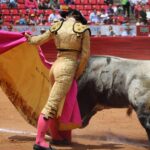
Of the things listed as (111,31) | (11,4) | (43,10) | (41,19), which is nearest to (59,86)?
(111,31)

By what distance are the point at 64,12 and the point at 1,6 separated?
13690mm

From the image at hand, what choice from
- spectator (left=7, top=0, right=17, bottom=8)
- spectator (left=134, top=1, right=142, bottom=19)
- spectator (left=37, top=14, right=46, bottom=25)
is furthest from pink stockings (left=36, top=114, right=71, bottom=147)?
spectator (left=7, top=0, right=17, bottom=8)

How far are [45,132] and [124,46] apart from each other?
9085mm

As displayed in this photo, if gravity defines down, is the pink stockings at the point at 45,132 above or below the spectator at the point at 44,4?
below

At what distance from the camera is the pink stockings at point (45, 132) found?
4664 millimetres

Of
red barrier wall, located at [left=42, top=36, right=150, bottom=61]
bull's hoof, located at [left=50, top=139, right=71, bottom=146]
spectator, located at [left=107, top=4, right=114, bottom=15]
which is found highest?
spectator, located at [left=107, top=4, right=114, bottom=15]

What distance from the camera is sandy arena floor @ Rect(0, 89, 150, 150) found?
5.28 metres

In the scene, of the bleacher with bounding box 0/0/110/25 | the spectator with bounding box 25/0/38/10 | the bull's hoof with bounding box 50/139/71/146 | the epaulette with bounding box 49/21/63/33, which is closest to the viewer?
the epaulette with bounding box 49/21/63/33

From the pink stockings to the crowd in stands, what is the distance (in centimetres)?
1141

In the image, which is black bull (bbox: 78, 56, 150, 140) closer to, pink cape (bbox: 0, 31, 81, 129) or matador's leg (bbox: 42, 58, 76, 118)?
pink cape (bbox: 0, 31, 81, 129)

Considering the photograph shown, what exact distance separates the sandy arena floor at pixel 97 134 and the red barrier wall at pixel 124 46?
6008 mm

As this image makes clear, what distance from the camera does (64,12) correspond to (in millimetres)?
4969

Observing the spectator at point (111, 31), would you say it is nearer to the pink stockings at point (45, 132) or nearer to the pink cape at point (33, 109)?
the pink cape at point (33, 109)

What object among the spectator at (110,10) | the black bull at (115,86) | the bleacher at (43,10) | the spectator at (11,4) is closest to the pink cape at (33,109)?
the black bull at (115,86)
